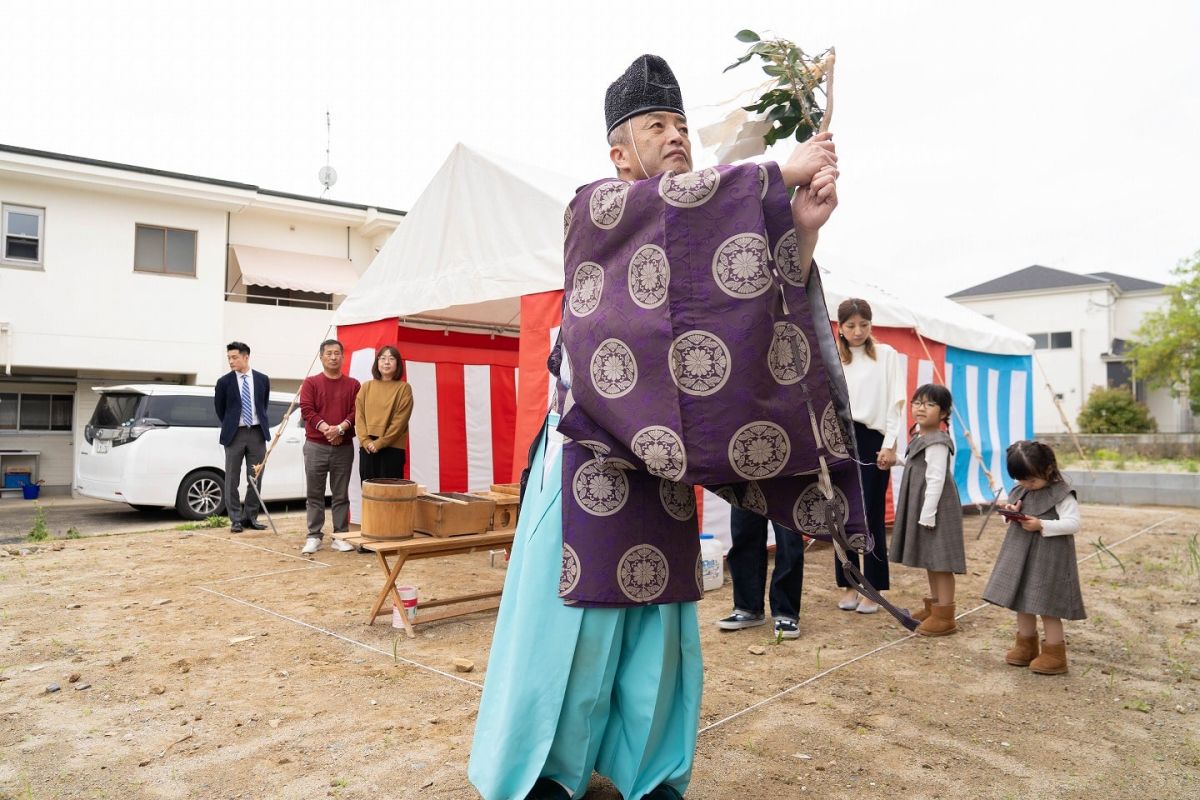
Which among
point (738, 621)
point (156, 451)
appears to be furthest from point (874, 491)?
point (156, 451)

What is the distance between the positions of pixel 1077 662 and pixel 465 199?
4524 millimetres

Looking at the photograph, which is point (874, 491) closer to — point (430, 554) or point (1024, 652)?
point (1024, 652)

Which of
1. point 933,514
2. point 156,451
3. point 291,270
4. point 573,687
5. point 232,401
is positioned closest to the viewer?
point 573,687

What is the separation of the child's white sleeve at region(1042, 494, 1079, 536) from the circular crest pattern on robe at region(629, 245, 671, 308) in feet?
7.93

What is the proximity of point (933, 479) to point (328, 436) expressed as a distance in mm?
4301

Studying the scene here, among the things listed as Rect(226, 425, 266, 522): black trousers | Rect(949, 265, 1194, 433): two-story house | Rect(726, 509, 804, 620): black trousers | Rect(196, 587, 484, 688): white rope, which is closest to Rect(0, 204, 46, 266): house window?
Rect(226, 425, 266, 522): black trousers

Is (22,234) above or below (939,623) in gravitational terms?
above

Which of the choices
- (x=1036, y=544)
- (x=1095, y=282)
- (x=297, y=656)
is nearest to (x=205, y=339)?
(x=297, y=656)

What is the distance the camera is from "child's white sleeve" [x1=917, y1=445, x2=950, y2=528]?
145 inches

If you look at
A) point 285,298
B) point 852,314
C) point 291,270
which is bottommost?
point 852,314

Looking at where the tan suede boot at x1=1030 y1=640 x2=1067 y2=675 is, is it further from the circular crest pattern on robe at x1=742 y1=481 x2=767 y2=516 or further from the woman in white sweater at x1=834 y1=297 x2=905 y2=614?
the circular crest pattern on robe at x1=742 y1=481 x2=767 y2=516

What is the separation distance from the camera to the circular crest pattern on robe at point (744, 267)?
4.74ft

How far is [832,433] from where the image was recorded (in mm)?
1527

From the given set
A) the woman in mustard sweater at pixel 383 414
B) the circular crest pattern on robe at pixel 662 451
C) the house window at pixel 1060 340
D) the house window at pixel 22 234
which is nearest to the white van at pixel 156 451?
the woman in mustard sweater at pixel 383 414
